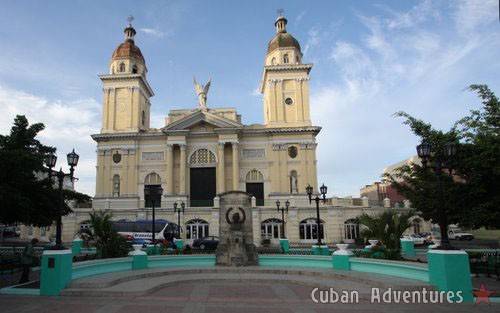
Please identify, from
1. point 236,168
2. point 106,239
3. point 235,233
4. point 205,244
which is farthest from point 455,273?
point 236,168

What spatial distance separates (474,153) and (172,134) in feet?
129

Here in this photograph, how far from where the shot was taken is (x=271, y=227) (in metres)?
42.6

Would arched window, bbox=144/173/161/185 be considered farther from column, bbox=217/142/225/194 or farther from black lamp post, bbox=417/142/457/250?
black lamp post, bbox=417/142/457/250

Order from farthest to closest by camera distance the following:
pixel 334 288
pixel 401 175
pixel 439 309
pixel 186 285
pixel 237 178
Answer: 1. pixel 237 178
2. pixel 401 175
3. pixel 186 285
4. pixel 334 288
5. pixel 439 309

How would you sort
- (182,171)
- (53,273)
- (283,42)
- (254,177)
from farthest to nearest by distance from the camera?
(283,42) < (254,177) < (182,171) < (53,273)

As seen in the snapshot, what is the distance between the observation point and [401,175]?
17156 mm

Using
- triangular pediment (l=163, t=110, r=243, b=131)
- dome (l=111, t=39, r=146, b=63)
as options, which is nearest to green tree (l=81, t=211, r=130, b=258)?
triangular pediment (l=163, t=110, r=243, b=131)

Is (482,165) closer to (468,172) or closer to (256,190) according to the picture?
(468,172)

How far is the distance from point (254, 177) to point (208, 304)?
4001cm

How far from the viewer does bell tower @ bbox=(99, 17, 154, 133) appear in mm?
51281

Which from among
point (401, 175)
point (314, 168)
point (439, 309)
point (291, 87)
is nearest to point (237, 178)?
point (314, 168)

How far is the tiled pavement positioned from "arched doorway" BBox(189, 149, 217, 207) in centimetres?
3722

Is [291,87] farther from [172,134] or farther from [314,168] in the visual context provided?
[172,134]

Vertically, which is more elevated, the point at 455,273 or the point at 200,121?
the point at 200,121
